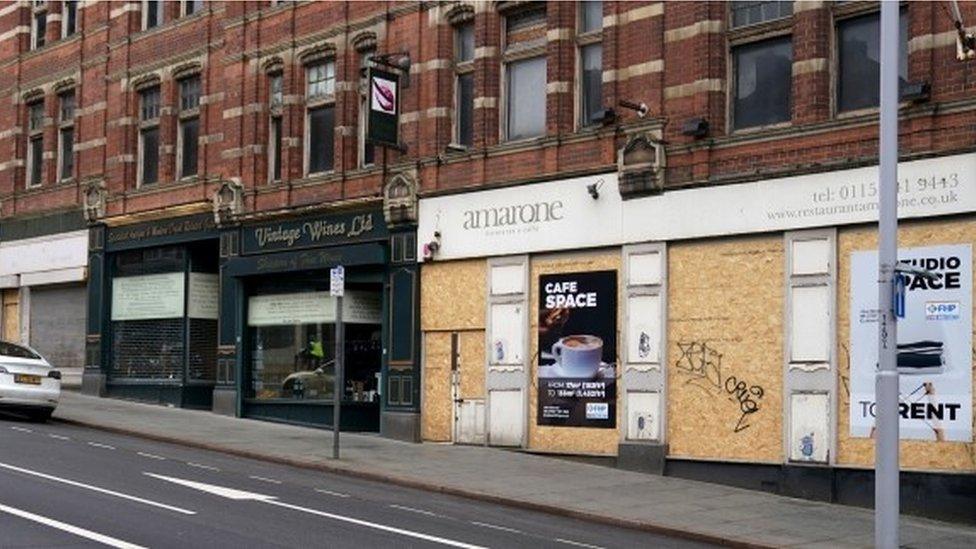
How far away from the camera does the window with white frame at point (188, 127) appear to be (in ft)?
98.4

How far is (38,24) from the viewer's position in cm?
3562

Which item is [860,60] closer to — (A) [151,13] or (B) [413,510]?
(B) [413,510]

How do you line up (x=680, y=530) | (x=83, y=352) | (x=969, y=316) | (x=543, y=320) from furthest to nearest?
(x=83, y=352) → (x=543, y=320) → (x=969, y=316) → (x=680, y=530)

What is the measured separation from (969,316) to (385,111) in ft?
37.7

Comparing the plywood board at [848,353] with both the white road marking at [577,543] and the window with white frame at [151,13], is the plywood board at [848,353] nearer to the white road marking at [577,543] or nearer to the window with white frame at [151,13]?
the white road marking at [577,543]

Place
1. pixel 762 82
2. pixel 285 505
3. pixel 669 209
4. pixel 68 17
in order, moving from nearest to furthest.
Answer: pixel 285 505 < pixel 762 82 < pixel 669 209 < pixel 68 17

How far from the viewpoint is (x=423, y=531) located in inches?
531

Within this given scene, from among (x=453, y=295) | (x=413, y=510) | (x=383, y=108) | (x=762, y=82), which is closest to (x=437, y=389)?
(x=453, y=295)

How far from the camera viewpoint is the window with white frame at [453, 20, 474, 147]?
23.8 m

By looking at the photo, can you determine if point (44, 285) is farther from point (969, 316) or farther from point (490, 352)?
point (969, 316)

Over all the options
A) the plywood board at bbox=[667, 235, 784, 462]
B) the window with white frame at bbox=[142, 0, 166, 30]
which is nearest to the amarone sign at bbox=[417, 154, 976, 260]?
the plywood board at bbox=[667, 235, 784, 462]

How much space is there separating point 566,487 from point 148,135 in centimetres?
1762

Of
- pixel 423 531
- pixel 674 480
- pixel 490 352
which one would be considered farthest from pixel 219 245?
pixel 423 531

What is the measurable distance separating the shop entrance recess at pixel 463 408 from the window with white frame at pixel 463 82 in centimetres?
378
